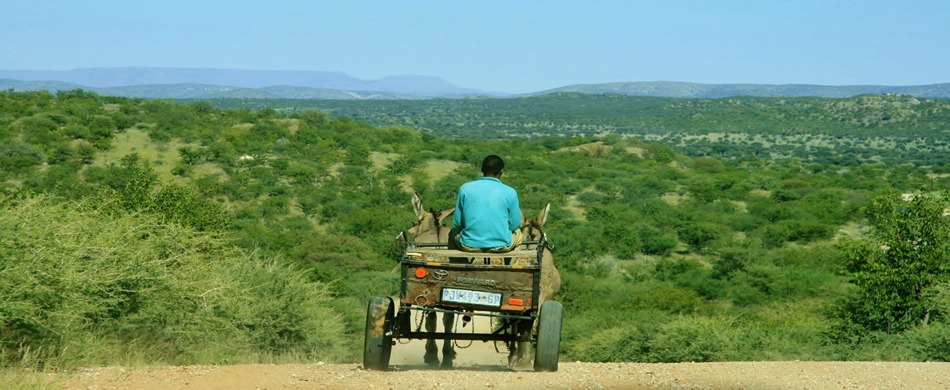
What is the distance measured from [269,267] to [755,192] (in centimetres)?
4417

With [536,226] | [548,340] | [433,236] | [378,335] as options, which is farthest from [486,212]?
[433,236]

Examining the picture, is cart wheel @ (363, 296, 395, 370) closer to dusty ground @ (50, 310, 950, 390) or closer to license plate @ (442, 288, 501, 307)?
dusty ground @ (50, 310, 950, 390)

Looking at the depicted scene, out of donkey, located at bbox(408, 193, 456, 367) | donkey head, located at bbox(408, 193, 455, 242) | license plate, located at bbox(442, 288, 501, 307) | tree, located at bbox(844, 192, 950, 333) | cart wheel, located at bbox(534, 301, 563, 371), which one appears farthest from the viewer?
tree, located at bbox(844, 192, 950, 333)

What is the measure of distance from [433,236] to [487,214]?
A: 10.4ft

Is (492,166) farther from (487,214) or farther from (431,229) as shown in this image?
(431,229)

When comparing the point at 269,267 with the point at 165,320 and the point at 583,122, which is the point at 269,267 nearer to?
the point at 165,320

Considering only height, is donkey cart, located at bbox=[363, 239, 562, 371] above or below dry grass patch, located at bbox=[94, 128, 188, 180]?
above

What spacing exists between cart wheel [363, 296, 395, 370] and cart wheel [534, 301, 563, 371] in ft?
4.40

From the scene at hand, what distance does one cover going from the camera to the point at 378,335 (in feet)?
28.5

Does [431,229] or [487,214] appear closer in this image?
[487,214]

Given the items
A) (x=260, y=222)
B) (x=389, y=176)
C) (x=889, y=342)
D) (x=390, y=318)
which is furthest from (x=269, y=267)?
(x=389, y=176)

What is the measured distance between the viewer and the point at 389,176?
5150cm

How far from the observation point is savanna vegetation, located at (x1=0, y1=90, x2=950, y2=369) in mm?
10555

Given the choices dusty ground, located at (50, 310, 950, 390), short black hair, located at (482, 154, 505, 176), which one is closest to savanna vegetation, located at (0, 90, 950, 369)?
dusty ground, located at (50, 310, 950, 390)
